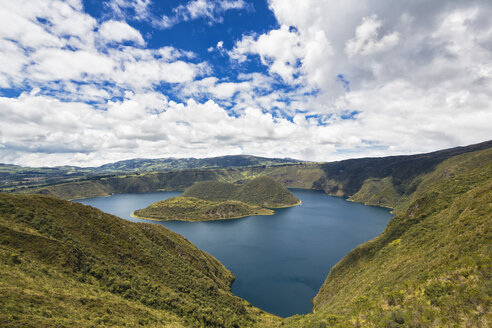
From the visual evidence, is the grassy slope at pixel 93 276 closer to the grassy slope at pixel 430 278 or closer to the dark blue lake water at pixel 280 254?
the dark blue lake water at pixel 280 254

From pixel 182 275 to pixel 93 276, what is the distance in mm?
26461

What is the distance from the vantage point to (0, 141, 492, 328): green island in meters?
29.4

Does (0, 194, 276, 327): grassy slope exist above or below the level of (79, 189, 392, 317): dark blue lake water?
above

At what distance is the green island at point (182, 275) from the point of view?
29.4 meters

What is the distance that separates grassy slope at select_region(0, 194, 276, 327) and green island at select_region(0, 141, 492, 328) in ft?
0.84

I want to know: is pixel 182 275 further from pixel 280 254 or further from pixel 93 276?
pixel 280 254

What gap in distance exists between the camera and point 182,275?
6619 centimetres

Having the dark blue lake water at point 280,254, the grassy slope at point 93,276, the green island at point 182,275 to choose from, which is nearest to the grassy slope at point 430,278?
the green island at point 182,275

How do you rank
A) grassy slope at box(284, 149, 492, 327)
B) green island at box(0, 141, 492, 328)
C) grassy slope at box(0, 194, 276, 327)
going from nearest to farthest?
grassy slope at box(284, 149, 492, 327), green island at box(0, 141, 492, 328), grassy slope at box(0, 194, 276, 327)

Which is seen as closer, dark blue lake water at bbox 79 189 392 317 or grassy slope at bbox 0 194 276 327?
grassy slope at bbox 0 194 276 327

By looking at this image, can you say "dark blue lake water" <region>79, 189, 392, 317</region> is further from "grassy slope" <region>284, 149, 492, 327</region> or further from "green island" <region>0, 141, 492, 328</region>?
"grassy slope" <region>284, 149, 492, 327</region>

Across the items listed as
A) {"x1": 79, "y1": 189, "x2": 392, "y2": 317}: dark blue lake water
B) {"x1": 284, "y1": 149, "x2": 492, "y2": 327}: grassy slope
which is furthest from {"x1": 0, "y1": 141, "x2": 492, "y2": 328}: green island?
{"x1": 79, "y1": 189, "x2": 392, "y2": 317}: dark blue lake water

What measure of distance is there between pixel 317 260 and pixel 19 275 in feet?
401

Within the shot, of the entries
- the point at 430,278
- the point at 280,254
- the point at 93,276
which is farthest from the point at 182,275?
the point at 280,254
